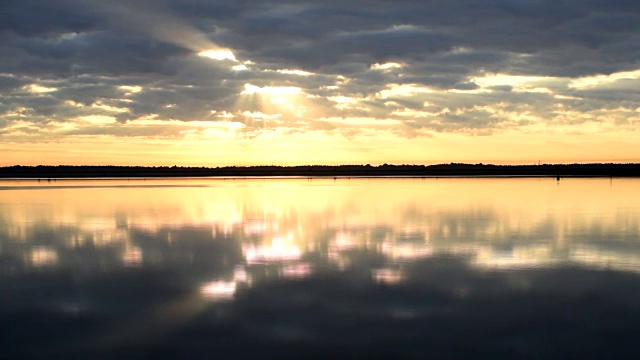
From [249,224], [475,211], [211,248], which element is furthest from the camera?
[475,211]

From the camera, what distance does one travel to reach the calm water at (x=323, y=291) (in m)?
11.1

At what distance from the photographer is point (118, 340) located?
11273mm

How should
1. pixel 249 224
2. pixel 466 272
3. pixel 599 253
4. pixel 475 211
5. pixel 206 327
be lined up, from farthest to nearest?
pixel 475 211
pixel 249 224
pixel 599 253
pixel 466 272
pixel 206 327

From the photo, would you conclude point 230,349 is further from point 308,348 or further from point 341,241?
point 341,241

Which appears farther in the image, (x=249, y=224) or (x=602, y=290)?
(x=249, y=224)

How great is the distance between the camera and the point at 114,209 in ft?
132

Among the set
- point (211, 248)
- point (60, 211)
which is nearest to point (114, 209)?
point (60, 211)

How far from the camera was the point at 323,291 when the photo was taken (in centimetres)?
1503

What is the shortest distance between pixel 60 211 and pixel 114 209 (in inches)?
122

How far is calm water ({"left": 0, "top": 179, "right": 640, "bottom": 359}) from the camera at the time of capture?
11.1 meters

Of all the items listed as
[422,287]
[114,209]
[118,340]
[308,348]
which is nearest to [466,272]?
[422,287]

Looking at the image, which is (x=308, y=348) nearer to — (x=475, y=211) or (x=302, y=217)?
(x=302, y=217)

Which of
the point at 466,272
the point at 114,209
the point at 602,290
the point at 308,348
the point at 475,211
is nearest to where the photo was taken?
the point at 308,348

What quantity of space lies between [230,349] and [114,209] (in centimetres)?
3157
